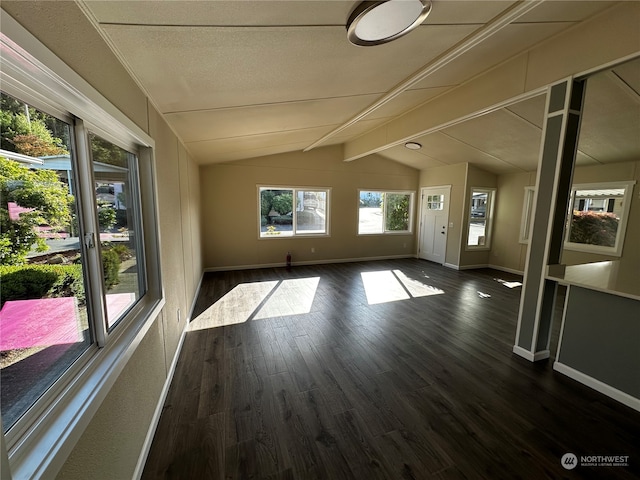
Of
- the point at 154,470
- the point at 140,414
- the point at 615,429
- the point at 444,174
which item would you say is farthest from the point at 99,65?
the point at 444,174

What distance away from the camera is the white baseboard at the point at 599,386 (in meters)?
2.04

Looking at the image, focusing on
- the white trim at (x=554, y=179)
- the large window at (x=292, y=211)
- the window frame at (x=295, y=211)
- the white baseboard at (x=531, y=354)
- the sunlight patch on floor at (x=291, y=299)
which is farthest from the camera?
the large window at (x=292, y=211)

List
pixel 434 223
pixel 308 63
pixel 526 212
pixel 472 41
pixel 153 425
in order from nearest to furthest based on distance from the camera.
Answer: pixel 153 425 < pixel 308 63 < pixel 472 41 < pixel 526 212 < pixel 434 223

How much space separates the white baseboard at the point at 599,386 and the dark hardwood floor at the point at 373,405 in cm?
8

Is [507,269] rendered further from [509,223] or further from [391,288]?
[391,288]

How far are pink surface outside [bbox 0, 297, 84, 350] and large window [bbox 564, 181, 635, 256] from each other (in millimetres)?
6833

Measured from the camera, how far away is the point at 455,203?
6406 millimetres

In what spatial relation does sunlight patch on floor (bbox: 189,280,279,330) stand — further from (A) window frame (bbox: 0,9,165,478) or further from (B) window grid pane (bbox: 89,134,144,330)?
(A) window frame (bbox: 0,9,165,478)

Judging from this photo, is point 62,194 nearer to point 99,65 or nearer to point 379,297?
point 99,65

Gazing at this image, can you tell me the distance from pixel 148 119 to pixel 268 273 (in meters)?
4.23

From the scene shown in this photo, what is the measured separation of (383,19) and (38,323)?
205cm

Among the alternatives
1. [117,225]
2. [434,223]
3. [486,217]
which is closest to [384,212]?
[434,223]

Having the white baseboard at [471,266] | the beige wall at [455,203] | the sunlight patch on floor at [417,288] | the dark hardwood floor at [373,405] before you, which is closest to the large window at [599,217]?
the white baseboard at [471,266]

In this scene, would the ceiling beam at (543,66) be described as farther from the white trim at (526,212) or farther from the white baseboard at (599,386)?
the white trim at (526,212)
